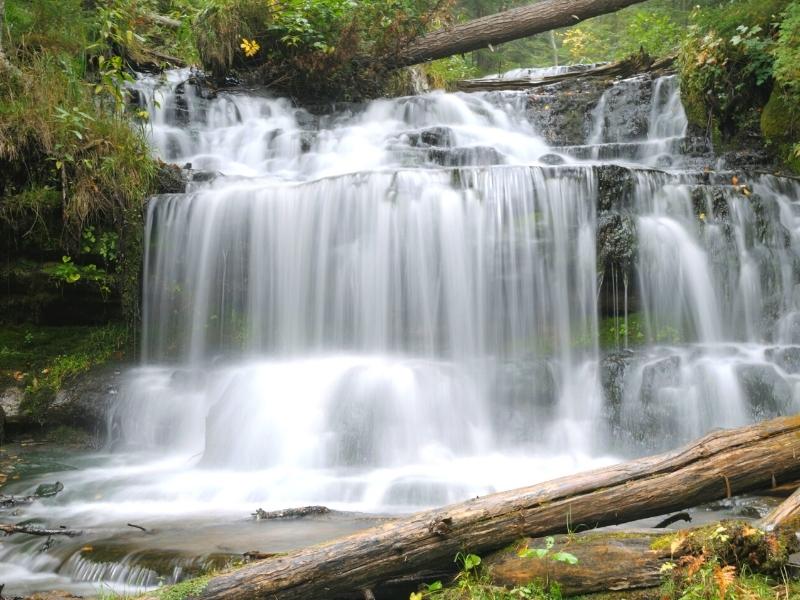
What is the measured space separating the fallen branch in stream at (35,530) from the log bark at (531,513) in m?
1.83

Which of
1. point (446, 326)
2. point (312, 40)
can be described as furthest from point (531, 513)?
point (312, 40)

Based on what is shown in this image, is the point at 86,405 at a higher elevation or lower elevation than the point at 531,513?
higher

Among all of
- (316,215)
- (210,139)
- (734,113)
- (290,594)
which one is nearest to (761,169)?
(734,113)

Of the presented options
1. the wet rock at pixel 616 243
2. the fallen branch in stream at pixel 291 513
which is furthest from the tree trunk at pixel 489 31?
the fallen branch in stream at pixel 291 513

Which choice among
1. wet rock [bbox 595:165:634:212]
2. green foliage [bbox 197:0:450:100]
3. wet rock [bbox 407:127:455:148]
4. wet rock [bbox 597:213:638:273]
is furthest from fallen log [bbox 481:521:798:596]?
green foliage [bbox 197:0:450:100]

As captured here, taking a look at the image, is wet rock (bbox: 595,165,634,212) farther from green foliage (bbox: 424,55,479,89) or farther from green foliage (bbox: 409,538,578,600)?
green foliage (bbox: 424,55,479,89)

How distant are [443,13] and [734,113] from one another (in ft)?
18.3

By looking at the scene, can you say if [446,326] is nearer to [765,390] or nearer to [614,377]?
[614,377]

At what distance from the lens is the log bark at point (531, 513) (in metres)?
3.05

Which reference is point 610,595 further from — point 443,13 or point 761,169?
point 443,13

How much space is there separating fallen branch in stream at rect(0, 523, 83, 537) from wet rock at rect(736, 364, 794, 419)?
585 cm

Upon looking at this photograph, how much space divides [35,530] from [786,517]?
4.20 meters

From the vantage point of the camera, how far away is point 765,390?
6.70 metres

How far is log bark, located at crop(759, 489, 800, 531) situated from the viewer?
306 centimetres
